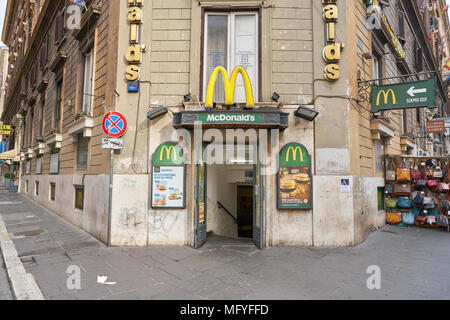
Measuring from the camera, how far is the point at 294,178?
21.7 feet

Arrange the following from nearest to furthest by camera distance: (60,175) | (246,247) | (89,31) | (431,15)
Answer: (246,247), (89,31), (60,175), (431,15)

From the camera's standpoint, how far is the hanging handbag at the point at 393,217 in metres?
9.32

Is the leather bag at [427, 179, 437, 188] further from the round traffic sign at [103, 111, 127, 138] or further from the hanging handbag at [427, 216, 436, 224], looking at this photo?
the round traffic sign at [103, 111, 127, 138]

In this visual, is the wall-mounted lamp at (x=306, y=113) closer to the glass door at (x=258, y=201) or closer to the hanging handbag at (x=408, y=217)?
the glass door at (x=258, y=201)

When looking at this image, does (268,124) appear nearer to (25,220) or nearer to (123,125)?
(123,125)

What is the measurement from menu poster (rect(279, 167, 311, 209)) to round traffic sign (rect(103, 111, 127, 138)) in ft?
13.8

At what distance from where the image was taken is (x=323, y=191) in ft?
21.6

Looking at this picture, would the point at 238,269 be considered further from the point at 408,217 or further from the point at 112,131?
the point at 408,217

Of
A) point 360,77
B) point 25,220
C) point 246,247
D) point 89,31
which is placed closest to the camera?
point 246,247

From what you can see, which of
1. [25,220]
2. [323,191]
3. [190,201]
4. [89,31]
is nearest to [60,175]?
[25,220]

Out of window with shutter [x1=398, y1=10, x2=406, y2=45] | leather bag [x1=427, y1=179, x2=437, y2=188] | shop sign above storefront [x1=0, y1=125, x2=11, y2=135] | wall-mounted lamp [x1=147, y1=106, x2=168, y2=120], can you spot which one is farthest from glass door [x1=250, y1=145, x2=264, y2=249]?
shop sign above storefront [x1=0, y1=125, x2=11, y2=135]

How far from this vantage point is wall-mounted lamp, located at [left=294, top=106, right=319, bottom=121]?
21.2ft

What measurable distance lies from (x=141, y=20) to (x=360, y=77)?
6310 millimetres

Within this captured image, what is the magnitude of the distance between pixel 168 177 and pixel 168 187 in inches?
10.1
